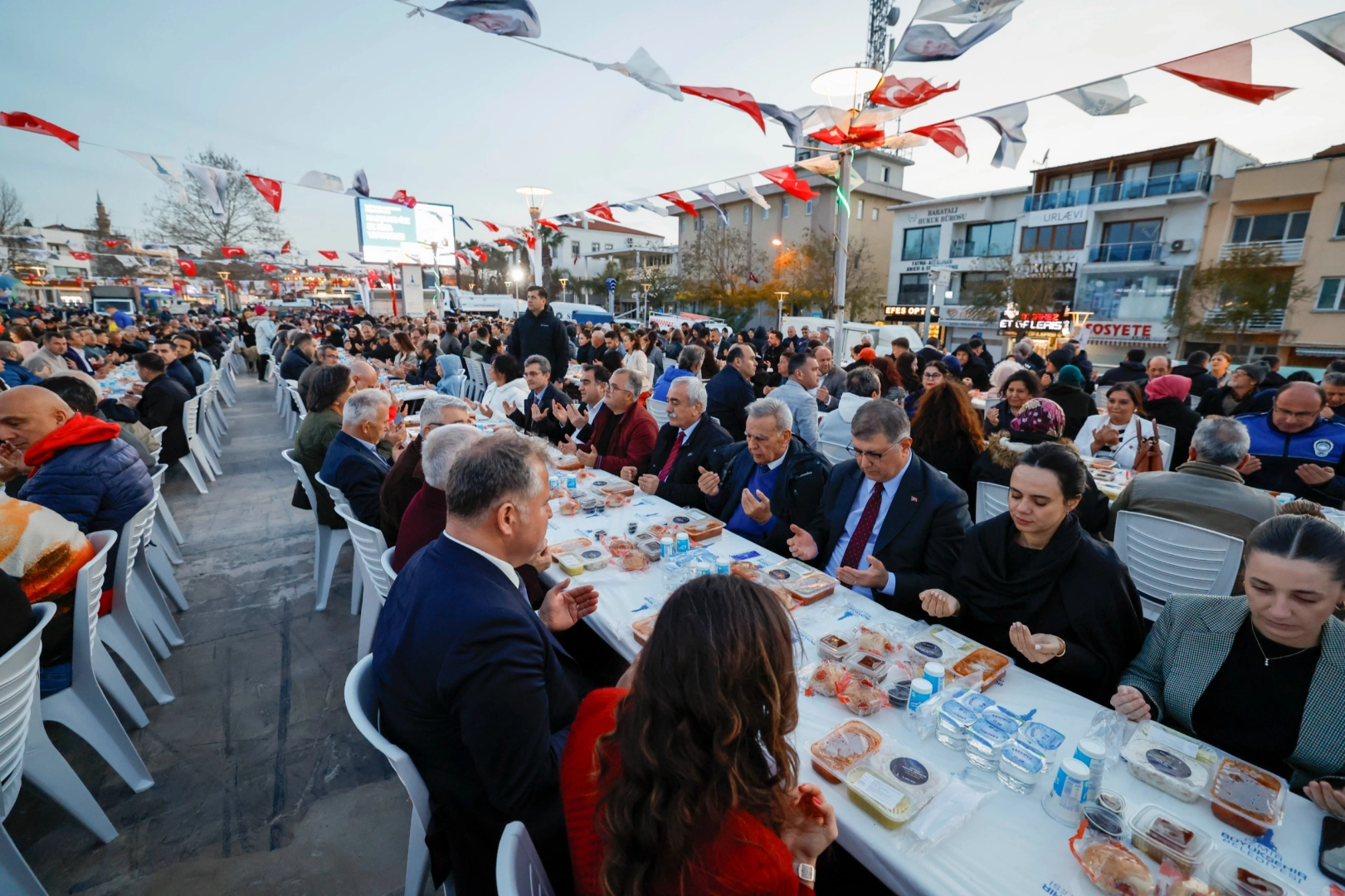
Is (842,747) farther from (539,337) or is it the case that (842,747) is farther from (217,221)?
(217,221)

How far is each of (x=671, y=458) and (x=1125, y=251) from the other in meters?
29.7

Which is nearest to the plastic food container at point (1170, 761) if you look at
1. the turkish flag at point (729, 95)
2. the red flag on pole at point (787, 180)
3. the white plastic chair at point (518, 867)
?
the white plastic chair at point (518, 867)

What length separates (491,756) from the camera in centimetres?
150

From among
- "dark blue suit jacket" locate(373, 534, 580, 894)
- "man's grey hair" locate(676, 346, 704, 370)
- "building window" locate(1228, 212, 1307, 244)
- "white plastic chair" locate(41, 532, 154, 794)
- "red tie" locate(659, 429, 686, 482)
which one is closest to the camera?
"dark blue suit jacket" locate(373, 534, 580, 894)

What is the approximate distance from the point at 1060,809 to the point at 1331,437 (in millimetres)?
5481

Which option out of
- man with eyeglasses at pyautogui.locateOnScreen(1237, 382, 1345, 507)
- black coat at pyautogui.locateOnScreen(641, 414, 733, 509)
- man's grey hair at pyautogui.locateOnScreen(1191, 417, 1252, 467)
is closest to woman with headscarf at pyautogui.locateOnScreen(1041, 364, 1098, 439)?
man with eyeglasses at pyautogui.locateOnScreen(1237, 382, 1345, 507)

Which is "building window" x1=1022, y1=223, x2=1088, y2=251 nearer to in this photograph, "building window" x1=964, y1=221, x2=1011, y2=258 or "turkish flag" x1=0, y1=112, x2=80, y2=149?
"building window" x1=964, y1=221, x2=1011, y2=258

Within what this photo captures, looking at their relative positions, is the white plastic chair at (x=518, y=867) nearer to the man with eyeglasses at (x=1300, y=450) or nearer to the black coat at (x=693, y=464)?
the black coat at (x=693, y=464)

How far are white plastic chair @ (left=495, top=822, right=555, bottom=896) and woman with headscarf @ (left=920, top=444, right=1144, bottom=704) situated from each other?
179 centimetres

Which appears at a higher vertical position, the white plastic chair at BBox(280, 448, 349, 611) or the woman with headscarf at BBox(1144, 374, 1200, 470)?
the woman with headscarf at BBox(1144, 374, 1200, 470)

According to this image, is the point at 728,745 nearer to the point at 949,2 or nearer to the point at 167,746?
the point at 167,746

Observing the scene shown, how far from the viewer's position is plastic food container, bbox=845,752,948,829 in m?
1.41

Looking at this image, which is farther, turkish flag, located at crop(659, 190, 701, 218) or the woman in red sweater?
turkish flag, located at crop(659, 190, 701, 218)

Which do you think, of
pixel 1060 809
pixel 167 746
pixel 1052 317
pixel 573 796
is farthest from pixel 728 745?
pixel 1052 317
